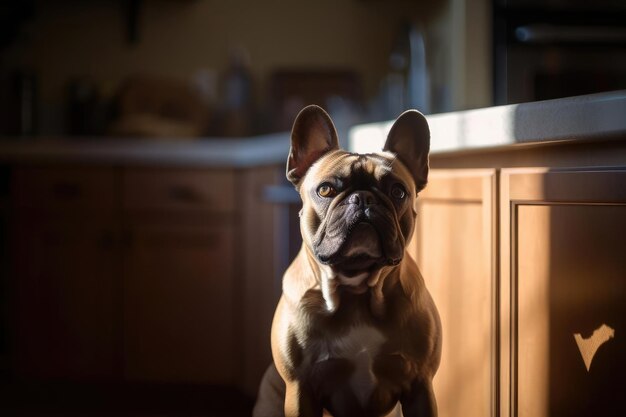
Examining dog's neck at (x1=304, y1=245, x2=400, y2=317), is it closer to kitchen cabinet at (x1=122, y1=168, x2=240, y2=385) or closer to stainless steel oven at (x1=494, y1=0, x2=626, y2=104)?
stainless steel oven at (x1=494, y1=0, x2=626, y2=104)

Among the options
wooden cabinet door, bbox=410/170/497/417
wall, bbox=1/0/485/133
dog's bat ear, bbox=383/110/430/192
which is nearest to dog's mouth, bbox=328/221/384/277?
dog's bat ear, bbox=383/110/430/192

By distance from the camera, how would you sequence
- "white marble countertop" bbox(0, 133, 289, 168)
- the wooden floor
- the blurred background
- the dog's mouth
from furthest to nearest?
"white marble countertop" bbox(0, 133, 289, 168) → the wooden floor → the blurred background → the dog's mouth

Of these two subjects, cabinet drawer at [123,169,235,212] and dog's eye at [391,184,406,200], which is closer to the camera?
dog's eye at [391,184,406,200]

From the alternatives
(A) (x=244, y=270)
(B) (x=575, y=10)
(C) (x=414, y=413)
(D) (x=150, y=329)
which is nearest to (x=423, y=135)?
(C) (x=414, y=413)

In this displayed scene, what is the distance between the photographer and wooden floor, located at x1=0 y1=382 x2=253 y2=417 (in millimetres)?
2166

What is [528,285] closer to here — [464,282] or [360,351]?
[464,282]

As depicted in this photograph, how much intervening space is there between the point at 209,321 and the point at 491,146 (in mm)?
1490

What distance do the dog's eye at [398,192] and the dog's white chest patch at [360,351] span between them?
155mm

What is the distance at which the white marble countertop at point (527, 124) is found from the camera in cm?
83

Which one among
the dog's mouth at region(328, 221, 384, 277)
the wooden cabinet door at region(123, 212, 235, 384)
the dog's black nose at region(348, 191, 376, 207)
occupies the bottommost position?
the wooden cabinet door at region(123, 212, 235, 384)

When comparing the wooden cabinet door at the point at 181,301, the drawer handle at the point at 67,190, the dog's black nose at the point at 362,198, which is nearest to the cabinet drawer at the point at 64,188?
the drawer handle at the point at 67,190

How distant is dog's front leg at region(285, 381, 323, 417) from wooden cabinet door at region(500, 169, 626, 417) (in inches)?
12.5

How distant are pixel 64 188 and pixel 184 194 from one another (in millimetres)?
407

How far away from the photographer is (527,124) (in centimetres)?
94
